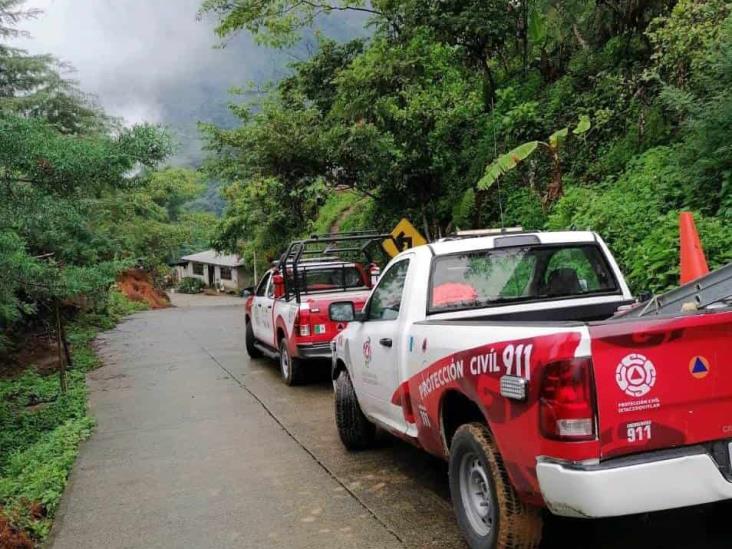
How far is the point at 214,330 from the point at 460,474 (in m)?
17.6

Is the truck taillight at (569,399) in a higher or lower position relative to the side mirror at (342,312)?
lower

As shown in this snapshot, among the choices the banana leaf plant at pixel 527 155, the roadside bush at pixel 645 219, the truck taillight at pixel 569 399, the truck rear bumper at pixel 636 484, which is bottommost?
the truck rear bumper at pixel 636 484

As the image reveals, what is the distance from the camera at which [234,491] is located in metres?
5.69

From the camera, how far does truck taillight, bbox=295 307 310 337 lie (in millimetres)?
9805

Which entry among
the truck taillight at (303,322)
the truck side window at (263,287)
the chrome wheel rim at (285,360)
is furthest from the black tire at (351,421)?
the truck side window at (263,287)

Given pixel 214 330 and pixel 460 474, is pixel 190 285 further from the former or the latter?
pixel 460 474

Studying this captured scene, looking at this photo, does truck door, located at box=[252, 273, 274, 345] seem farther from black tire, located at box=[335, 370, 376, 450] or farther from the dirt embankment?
the dirt embankment

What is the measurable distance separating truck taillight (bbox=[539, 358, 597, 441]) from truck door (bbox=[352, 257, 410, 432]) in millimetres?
1994

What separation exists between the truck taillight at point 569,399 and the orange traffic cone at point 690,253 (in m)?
4.30

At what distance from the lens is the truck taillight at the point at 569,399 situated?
3.03 meters

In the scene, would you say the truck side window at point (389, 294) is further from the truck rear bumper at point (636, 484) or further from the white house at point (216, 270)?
the white house at point (216, 270)

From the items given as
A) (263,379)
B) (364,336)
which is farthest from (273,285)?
(364,336)

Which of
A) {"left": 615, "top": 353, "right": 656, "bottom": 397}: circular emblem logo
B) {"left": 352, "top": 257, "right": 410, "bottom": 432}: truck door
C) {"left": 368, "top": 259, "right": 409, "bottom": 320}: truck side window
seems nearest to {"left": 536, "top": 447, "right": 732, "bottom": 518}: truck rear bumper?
{"left": 615, "top": 353, "right": 656, "bottom": 397}: circular emblem logo

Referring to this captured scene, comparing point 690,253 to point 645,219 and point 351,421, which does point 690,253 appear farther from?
point 351,421
